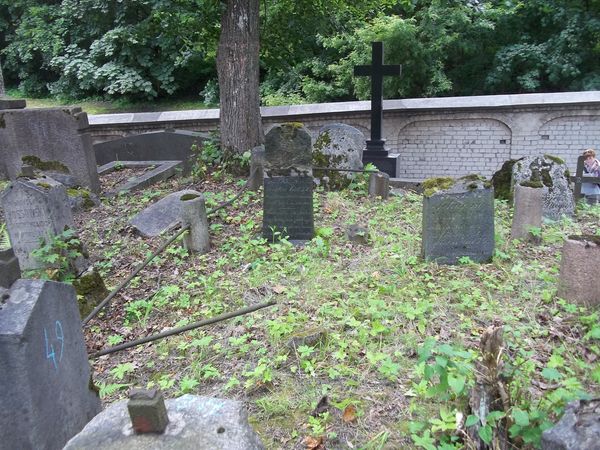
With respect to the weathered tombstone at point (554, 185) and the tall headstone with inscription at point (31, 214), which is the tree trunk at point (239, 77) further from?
the weathered tombstone at point (554, 185)

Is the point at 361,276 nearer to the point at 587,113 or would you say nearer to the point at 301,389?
the point at 301,389

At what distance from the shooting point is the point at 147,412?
1.82 m

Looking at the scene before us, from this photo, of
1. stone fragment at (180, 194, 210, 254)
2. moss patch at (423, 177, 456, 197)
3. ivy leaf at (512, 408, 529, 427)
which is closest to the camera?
ivy leaf at (512, 408, 529, 427)

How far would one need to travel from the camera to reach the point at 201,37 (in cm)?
1074

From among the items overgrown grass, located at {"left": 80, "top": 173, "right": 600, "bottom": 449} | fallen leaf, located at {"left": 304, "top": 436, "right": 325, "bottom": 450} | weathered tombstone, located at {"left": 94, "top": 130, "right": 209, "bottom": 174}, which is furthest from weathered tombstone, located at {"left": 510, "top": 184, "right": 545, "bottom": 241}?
weathered tombstone, located at {"left": 94, "top": 130, "right": 209, "bottom": 174}

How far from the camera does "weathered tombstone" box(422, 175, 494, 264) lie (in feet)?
17.2

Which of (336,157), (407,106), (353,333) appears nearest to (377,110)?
(407,106)

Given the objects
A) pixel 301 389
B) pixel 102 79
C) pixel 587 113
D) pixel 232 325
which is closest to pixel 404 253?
pixel 232 325

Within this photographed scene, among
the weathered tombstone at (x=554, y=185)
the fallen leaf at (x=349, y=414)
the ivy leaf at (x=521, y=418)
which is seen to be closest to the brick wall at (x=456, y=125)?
the weathered tombstone at (x=554, y=185)

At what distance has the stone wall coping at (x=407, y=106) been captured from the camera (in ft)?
37.2

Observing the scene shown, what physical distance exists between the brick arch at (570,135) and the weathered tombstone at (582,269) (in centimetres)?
840

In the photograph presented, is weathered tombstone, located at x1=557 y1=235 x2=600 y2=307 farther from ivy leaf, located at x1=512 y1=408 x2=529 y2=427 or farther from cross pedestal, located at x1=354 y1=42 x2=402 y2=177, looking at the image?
cross pedestal, located at x1=354 y1=42 x2=402 y2=177

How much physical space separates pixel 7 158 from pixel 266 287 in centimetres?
650

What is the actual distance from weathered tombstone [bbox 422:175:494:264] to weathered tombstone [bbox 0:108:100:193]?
19.6 feet
